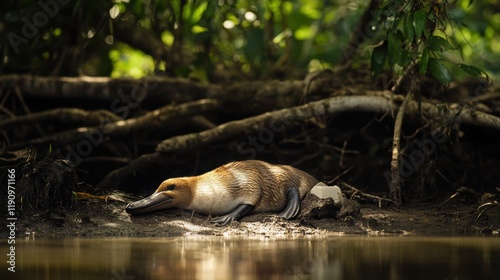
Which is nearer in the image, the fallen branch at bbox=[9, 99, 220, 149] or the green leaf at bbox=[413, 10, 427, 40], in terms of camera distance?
the green leaf at bbox=[413, 10, 427, 40]

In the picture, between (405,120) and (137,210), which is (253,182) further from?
(405,120)

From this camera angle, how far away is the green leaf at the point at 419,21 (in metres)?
6.93

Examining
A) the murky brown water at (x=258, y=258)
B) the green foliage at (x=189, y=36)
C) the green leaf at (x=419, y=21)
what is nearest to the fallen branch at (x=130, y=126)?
the green foliage at (x=189, y=36)

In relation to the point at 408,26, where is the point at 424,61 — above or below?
below

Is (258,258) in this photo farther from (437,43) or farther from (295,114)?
(295,114)

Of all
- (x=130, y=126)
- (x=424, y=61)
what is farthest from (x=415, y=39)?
(x=130, y=126)

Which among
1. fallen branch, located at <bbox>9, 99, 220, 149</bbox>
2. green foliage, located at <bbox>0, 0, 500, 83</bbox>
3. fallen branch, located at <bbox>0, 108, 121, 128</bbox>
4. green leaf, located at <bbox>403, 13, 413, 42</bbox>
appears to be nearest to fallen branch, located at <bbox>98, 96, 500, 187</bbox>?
green foliage, located at <bbox>0, 0, 500, 83</bbox>

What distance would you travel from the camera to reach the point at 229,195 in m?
7.17

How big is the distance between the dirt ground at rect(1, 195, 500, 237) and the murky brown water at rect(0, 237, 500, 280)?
388 millimetres

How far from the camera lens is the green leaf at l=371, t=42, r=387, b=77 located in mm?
7754

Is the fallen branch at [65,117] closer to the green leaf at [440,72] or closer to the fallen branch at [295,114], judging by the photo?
the fallen branch at [295,114]

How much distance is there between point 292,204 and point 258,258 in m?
2.11

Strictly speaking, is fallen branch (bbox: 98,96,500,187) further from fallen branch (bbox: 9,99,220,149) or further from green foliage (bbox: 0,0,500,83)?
fallen branch (bbox: 9,99,220,149)

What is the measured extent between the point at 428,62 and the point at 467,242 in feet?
5.67
